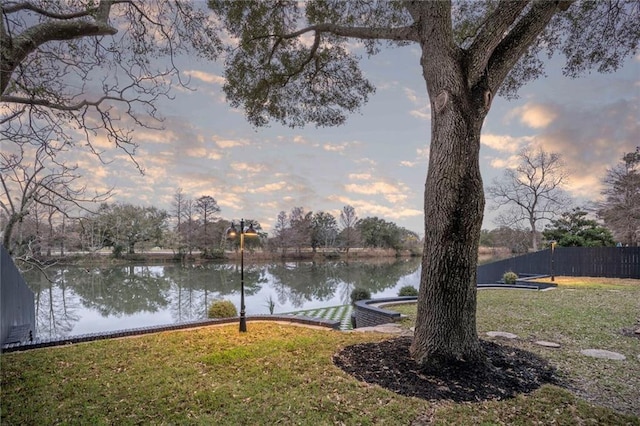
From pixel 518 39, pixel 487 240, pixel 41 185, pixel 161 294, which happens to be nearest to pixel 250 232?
pixel 41 185

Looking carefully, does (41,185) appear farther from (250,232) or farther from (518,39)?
(518,39)

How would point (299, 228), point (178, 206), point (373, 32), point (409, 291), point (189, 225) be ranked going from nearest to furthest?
point (373, 32), point (409, 291), point (189, 225), point (178, 206), point (299, 228)

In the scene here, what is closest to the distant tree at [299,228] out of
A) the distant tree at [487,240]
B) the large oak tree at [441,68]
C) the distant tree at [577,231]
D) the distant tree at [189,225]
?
the distant tree at [189,225]

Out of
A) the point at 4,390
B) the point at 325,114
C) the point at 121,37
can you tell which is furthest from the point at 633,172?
the point at 4,390

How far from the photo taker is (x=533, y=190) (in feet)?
65.0

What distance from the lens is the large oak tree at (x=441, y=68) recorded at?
346 cm

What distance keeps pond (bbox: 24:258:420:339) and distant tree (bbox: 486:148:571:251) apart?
739 centimetres

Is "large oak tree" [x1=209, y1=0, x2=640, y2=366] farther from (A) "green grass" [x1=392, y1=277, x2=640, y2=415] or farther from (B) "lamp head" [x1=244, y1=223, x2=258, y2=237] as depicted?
(B) "lamp head" [x1=244, y1=223, x2=258, y2=237]

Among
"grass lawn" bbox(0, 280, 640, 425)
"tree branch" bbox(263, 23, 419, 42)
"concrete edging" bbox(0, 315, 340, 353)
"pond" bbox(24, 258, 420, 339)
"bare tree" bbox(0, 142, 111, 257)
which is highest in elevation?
"tree branch" bbox(263, 23, 419, 42)

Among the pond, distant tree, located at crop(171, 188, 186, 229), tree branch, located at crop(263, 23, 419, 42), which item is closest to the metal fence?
the pond

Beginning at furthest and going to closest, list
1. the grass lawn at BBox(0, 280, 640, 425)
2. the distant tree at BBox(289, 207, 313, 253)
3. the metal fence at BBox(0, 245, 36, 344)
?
the distant tree at BBox(289, 207, 313, 253), the metal fence at BBox(0, 245, 36, 344), the grass lawn at BBox(0, 280, 640, 425)

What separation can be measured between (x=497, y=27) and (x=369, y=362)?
3.95 m

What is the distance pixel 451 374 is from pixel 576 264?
1532 centimetres

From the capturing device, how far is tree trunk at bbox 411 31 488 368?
11.2 ft
